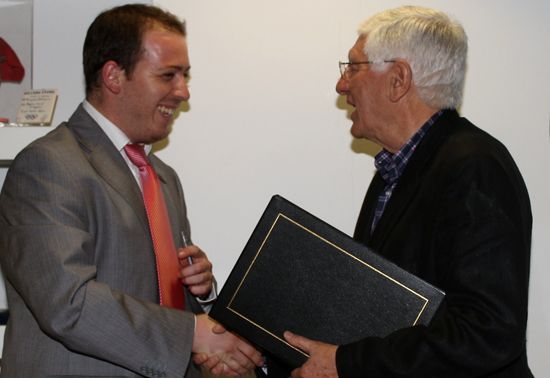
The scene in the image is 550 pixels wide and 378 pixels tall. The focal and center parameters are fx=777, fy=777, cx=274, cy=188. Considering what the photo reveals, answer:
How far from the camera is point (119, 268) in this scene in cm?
193

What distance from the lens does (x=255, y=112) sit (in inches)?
106

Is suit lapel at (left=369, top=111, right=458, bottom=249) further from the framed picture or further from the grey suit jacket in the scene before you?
the framed picture

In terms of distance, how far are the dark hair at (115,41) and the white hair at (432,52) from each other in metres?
0.71

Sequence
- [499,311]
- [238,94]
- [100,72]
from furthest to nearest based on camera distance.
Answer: [238,94] < [100,72] < [499,311]

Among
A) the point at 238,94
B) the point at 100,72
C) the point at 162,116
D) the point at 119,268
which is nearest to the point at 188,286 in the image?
the point at 119,268

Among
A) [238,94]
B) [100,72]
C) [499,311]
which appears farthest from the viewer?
[238,94]

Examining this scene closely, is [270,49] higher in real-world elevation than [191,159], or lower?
higher

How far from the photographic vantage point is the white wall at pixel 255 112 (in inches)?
105

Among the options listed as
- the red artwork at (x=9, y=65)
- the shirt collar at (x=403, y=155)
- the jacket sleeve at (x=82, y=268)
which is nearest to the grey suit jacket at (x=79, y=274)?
the jacket sleeve at (x=82, y=268)

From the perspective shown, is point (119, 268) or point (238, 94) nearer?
point (119, 268)

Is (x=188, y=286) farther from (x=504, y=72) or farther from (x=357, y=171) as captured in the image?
(x=504, y=72)

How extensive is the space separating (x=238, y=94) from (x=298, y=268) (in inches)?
44.0

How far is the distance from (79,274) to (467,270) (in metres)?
0.87

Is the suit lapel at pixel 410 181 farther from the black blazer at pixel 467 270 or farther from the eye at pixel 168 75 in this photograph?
the eye at pixel 168 75
